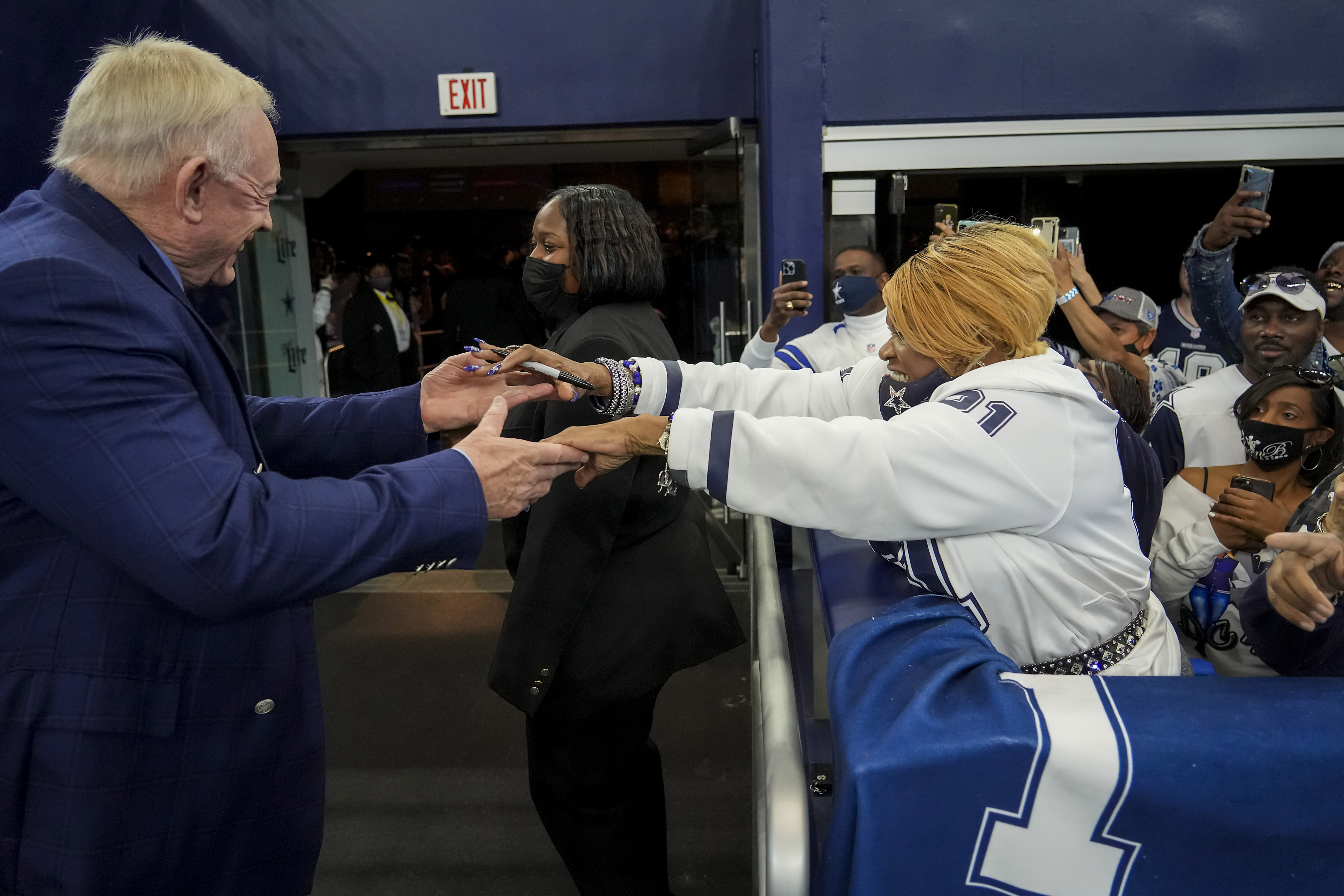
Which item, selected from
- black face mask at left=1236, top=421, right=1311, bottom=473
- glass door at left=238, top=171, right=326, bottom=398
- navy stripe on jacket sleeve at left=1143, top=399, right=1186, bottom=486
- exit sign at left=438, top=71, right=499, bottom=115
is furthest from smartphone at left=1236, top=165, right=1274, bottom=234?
glass door at left=238, top=171, right=326, bottom=398

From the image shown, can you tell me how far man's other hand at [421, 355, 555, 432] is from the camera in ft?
6.33

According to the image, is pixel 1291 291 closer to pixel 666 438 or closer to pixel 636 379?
pixel 636 379

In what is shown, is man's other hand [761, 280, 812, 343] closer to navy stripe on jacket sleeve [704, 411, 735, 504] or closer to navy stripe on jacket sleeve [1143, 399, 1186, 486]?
navy stripe on jacket sleeve [1143, 399, 1186, 486]

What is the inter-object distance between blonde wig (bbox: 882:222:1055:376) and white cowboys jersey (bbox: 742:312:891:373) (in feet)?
7.80

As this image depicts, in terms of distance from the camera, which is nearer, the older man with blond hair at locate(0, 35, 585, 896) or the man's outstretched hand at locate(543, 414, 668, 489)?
the older man with blond hair at locate(0, 35, 585, 896)

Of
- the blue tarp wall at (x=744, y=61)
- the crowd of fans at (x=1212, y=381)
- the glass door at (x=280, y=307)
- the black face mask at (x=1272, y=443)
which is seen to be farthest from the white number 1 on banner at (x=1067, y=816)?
the glass door at (x=280, y=307)

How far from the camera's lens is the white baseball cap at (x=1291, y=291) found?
309cm

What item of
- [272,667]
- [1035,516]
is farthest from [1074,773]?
[272,667]

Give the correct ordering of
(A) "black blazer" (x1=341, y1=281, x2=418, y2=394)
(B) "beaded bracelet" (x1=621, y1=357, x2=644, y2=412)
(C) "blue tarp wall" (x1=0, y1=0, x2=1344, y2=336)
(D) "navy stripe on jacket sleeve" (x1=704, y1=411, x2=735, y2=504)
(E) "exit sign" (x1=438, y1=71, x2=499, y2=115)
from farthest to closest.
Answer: (A) "black blazer" (x1=341, y1=281, x2=418, y2=394)
(E) "exit sign" (x1=438, y1=71, x2=499, y2=115)
(C) "blue tarp wall" (x1=0, y1=0, x2=1344, y2=336)
(B) "beaded bracelet" (x1=621, y1=357, x2=644, y2=412)
(D) "navy stripe on jacket sleeve" (x1=704, y1=411, x2=735, y2=504)

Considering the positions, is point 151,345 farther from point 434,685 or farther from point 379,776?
point 434,685

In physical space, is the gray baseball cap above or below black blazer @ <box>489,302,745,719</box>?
above

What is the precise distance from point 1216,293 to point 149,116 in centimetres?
377

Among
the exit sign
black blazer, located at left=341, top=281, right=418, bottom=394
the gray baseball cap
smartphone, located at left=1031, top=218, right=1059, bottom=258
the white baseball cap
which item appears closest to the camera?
smartphone, located at left=1031, top=218, right=1059, bottom=258

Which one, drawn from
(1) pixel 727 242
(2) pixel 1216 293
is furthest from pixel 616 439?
(1) pixel 727 242
